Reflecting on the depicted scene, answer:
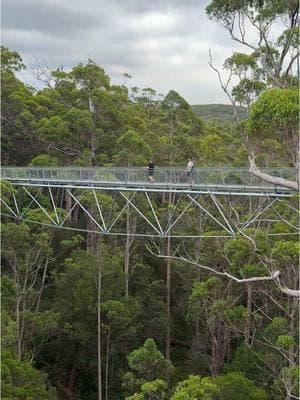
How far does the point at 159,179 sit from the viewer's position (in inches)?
480

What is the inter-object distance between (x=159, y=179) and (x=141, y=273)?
888 cm

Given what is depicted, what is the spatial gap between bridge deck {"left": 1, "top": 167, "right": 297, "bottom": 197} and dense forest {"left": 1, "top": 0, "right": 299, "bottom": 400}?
722 millimetres

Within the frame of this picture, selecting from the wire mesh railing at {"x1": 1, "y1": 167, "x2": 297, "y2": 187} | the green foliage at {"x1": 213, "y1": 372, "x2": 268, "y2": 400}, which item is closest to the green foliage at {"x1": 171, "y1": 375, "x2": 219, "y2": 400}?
the green foliage at {"x1": 213, "y1": 372, "x2": 268, "y2": 400}

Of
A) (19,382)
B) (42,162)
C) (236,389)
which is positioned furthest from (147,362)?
(42,162)

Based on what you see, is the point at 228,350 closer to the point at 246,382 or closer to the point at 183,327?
the point at 183,327

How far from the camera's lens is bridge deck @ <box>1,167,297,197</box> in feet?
34.9

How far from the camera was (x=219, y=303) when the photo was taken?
45.7 ft

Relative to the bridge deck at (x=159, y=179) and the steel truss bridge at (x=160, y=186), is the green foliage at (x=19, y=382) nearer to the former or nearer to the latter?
the steel truss bridge at (x=160, y=186)

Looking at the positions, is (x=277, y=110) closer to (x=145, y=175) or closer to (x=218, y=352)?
(x=145, y=175)

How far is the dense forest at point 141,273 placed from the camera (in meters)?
10.2

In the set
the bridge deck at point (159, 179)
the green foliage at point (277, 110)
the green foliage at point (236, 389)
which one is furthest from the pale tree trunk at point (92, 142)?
the green foliage at point (277, 110)

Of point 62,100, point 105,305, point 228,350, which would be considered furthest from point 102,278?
point 62,100

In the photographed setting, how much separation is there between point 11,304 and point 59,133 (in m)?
7.38

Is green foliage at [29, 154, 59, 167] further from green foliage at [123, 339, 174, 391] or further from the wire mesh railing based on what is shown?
green foliage at [123, 339, 174, 391]
